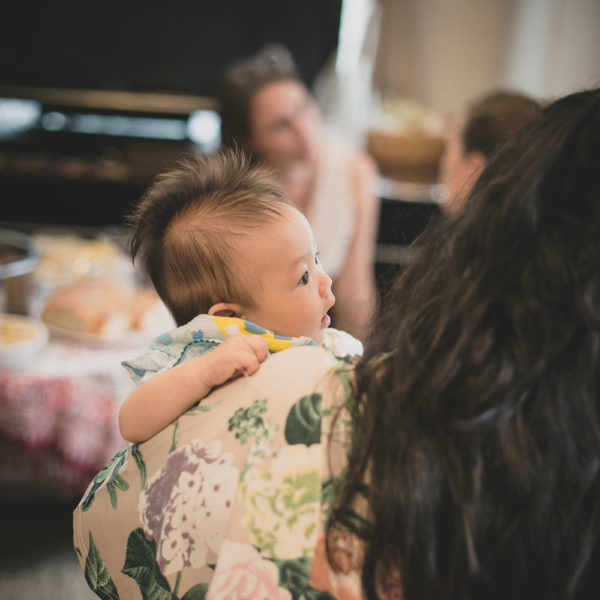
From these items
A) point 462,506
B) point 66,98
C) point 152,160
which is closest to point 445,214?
point 462,506

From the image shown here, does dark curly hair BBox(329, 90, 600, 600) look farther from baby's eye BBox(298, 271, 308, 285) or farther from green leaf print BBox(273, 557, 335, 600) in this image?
baby's eye BBox(298, 271, 308, 285)

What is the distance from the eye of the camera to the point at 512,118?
1979mm

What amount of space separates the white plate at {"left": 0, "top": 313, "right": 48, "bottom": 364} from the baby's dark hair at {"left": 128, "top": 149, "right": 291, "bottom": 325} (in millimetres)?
705

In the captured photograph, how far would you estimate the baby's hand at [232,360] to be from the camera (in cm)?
69

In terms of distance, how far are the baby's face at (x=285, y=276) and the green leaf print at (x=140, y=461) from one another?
0.75ft

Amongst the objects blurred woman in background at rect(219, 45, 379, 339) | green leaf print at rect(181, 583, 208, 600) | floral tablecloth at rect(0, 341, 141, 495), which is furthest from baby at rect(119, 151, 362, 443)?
blurred woman in background at rect(219, 45, 379, 339)

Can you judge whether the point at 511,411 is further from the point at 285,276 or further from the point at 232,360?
the point at 285,276

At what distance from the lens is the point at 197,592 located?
658 millimetres

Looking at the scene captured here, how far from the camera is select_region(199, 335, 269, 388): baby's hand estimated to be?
0.69 meters

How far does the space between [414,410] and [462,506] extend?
81 mm

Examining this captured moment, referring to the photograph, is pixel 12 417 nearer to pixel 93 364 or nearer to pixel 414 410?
pixel 93 364

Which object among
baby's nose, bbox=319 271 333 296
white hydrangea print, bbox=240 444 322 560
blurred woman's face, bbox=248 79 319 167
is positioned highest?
blurred woman's face, bbox=248 79 319 167

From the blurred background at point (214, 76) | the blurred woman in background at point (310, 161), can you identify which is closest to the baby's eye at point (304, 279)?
the blurred woman in background at point (310, 161)

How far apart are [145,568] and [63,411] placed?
89cm
